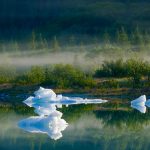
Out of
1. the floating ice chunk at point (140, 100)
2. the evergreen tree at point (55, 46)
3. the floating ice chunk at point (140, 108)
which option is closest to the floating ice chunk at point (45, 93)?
the floating ice chunk at point (140, 100)

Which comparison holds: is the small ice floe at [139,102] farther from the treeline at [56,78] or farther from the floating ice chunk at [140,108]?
the treeline at [56,78]

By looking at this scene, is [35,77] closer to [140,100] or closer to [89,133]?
[140,100]

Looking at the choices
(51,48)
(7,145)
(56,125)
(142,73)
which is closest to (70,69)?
(142,73)

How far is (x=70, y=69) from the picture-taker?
214ft

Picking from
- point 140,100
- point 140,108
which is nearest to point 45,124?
A: point 140,108

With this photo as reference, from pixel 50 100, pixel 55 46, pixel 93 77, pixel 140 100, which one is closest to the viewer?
pixel 140 100

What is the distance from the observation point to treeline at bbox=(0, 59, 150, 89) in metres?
60.2

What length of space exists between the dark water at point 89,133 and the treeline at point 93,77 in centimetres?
2397

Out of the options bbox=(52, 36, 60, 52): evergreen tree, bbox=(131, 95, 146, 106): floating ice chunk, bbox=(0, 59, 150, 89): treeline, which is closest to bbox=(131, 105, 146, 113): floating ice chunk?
bbox=(131, 95, 146, 106): floating ice chunk

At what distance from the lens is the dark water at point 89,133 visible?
893 inches

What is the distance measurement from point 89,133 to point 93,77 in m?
39.5

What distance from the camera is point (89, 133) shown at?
2625cm

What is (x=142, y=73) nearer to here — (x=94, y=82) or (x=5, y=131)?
(x=94, y=82)

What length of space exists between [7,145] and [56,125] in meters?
5.49
